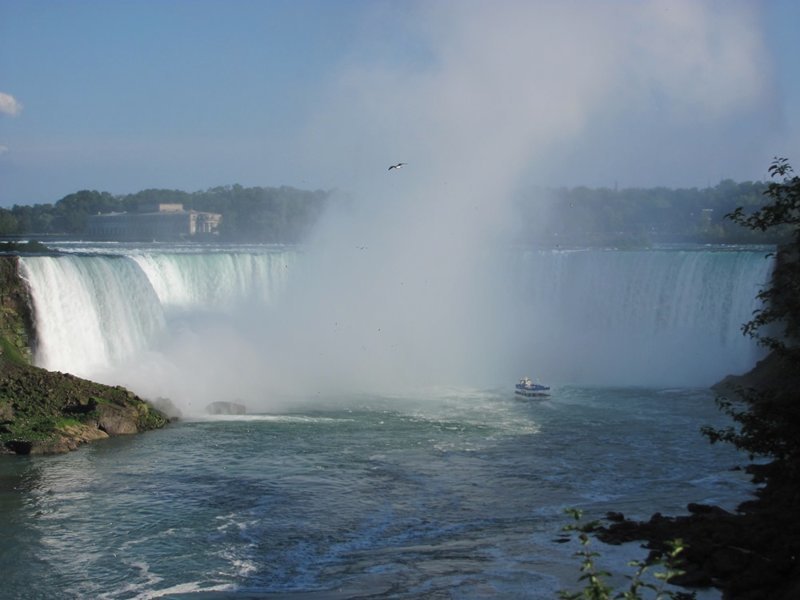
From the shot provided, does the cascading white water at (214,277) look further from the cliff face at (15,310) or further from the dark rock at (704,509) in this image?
the dark rock at (704,509)

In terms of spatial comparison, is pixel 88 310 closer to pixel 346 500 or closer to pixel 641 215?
pixel 346 500

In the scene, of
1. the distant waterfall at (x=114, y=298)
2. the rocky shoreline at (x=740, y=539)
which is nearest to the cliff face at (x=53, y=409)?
the distant waterfall at (x=114, y=298)

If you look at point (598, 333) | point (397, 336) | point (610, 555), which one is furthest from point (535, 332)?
point (610, 555)

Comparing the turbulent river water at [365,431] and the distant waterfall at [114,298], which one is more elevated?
the distant waterfall at [114,298]

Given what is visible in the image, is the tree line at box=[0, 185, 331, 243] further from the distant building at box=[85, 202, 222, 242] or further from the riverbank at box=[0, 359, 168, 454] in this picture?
the riverbank at box=[0, 359, 168, 454]

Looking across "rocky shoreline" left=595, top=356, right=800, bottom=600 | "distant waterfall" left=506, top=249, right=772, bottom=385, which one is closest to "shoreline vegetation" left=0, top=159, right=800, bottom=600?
"rocky shoreline" left=595, top=356, right=800, bottom=600

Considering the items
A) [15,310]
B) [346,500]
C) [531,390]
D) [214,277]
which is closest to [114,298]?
[15,310]
